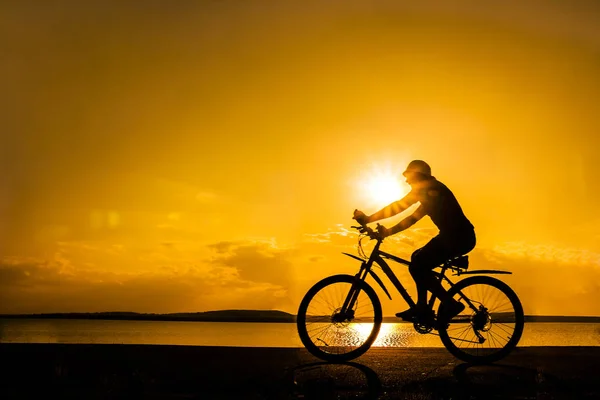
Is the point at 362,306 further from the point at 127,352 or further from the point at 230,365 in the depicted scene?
the point at 127,352

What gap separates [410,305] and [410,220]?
119cm

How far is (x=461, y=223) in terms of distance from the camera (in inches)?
368

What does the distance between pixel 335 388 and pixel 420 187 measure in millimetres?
3602

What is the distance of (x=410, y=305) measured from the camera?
9.45 m

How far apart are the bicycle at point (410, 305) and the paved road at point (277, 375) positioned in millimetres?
278

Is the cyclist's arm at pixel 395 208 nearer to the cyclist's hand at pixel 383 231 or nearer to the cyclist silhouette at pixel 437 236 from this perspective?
the cyclist silhouette at pixel 437 236

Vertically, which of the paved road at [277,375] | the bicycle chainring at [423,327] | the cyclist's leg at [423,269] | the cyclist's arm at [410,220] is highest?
the cyclist's arm at [410,220]

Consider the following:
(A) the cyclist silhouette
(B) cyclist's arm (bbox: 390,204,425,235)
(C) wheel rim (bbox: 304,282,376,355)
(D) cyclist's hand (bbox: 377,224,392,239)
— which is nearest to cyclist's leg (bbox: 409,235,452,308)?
(A) the cyclist silhouette

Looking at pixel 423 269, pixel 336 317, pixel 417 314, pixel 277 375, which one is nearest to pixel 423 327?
pixel 417 314

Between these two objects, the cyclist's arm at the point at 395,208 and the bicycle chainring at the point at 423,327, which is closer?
the bicycle chainring at the point at 423,327

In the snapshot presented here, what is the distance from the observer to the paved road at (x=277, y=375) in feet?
21.2

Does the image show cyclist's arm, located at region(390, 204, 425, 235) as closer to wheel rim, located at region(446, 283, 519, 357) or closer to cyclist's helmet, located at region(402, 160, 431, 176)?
cyclist's helmet, located at region(402, 160, 431, 176)

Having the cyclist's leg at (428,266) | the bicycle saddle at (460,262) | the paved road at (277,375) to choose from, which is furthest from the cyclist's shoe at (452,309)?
the paved road at (277,375)

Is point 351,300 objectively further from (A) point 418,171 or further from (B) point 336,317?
(A) point 418,171
